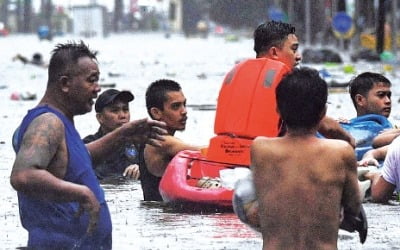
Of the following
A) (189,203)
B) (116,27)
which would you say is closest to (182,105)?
(189,203)

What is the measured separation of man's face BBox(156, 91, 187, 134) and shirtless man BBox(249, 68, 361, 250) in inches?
129

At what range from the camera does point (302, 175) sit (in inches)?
189

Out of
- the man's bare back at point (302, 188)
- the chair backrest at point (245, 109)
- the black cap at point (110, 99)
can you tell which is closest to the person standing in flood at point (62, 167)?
the man's bare back at point (302, 188)

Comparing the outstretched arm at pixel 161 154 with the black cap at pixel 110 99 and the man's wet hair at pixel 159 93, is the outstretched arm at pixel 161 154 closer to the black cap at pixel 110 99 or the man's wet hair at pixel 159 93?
the man's wet hair at pixel 159 93

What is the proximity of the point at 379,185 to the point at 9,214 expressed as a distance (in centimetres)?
226

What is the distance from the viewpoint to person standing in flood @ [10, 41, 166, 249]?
16.2ft

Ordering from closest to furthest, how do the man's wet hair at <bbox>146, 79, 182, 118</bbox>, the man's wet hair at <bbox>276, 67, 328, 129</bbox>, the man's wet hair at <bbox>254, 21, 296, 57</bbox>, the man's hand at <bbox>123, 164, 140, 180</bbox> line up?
1. the man's wet hair at <bbox>276, 67, 328, 129</bbox>
2. the man's wet hair at <bbox>254, 21, 296, 57</bbox>
3. the man's wet hair at <bbox>146, 79, 182, 118</bbox>
4. the man's hand at <bbox>123, 164, 140, 180</bbox>

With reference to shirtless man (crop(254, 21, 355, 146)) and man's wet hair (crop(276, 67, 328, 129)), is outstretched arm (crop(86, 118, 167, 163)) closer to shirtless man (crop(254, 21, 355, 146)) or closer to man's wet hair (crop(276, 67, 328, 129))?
man's wet hair (crop(276, 67, 328, 129))

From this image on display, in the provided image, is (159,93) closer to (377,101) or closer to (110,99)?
(110,99)

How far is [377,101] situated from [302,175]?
4.18 m

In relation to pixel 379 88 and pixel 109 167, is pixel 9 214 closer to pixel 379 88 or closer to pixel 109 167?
pixel 109 167

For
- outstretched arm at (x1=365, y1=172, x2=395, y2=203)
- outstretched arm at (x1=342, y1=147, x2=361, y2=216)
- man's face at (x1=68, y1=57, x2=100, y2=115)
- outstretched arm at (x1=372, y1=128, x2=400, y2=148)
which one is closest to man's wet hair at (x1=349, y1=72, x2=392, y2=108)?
outstretched arm at (x1=372, y1=128, x2=400, y2=148)

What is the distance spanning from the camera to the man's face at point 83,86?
17.4ft

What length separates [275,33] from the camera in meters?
7.98
